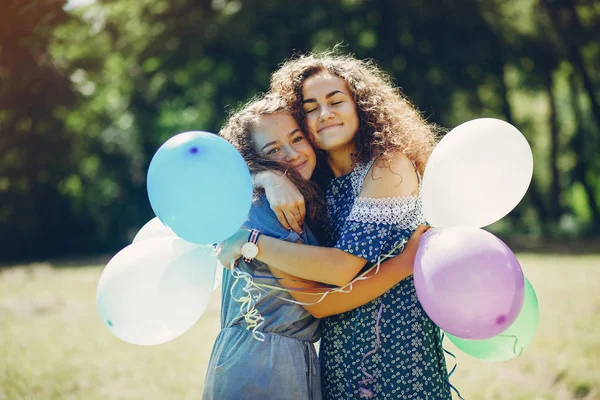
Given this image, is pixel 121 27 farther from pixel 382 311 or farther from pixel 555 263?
pixel 382 311

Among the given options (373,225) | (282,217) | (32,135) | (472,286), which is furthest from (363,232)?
(32,135)

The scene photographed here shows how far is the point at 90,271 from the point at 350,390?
10196 mm

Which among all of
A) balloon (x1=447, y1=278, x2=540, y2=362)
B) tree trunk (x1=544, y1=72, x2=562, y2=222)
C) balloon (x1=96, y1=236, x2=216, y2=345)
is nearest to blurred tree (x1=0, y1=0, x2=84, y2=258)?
balloon (x1=96, y1=236, x2=216, y2=345)

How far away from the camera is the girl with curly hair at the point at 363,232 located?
211cm

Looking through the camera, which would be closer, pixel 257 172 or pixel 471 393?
pixel 257 172

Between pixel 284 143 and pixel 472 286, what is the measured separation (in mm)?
938

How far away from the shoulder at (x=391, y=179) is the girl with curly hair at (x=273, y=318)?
18 centimetres

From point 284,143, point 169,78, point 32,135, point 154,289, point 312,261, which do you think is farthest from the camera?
point 169,78

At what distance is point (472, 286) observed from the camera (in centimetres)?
192

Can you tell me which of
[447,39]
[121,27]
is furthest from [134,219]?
[447,39]

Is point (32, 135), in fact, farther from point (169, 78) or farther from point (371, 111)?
point (371, 111)

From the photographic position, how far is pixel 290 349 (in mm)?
2121

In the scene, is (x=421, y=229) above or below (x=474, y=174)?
below

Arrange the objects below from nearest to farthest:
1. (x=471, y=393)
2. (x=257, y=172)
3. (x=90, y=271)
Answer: (x=257, y=172) → (x=471, y=393) → (x=90, y=271)
